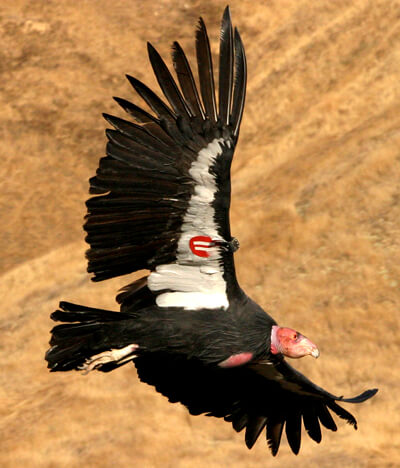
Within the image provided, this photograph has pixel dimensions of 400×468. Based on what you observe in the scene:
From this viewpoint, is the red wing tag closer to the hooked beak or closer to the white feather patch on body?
the white feather patch on body

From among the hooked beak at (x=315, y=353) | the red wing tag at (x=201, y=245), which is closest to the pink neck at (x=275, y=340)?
the hooked beak at (x=315, y=353)

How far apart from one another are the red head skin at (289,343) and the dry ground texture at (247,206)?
2.83 meters

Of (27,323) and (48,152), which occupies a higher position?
(48,152)

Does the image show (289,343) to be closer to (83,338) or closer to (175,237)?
(175,237)

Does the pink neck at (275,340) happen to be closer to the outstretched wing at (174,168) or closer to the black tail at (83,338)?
the outstretched wing at (174,168)

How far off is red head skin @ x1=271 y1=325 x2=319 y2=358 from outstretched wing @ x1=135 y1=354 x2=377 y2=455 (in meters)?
0.71

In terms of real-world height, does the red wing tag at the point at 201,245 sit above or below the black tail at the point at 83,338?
above

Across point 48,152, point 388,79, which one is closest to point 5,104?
point 48,152

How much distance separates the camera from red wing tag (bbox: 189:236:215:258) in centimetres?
1036

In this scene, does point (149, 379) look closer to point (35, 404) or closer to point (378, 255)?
point (35, 404)

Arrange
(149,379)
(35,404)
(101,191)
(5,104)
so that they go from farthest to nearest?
(5,104) → (35,404) → (149,379) → (101,191)

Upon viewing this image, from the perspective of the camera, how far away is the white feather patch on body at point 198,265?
1019 cm

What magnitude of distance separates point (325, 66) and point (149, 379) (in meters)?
6.37

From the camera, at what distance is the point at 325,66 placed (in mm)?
15961
